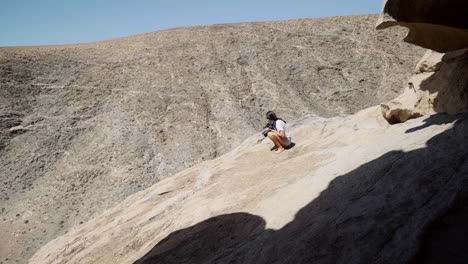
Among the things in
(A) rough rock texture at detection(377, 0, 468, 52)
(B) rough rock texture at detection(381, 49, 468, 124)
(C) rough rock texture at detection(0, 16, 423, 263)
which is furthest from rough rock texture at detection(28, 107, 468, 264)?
(C) rough rock texture at detection(0, 16, 423, 263)

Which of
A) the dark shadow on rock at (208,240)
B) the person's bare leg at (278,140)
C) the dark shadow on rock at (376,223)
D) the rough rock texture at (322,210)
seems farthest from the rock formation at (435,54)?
the dark shadow on rock at (208,240)

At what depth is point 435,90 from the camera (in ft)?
19.9

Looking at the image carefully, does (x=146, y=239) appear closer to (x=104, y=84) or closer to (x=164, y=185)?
(x=164, y=185)

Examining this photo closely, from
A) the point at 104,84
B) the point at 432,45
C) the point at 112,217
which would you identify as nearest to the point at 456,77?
the point at 432,45

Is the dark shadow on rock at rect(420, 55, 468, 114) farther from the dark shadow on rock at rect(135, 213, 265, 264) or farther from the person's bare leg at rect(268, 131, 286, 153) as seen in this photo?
the dark shadow on rock at rect(135, 213, 265, 264)

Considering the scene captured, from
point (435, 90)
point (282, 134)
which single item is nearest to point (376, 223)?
point (435, 90)

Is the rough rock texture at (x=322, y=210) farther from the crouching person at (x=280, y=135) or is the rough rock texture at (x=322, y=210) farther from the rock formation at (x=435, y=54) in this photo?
the rock formation at (x=435, y=54)

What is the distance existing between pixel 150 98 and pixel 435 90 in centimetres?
1446

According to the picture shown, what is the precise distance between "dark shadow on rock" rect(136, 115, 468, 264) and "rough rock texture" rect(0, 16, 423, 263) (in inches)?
360

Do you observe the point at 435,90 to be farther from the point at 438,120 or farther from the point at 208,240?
the point at 208,240

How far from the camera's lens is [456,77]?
556 cm

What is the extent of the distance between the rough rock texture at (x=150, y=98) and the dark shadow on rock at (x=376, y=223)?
9.14 metres

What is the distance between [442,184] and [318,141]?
4108mm

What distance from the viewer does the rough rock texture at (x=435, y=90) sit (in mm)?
5418
